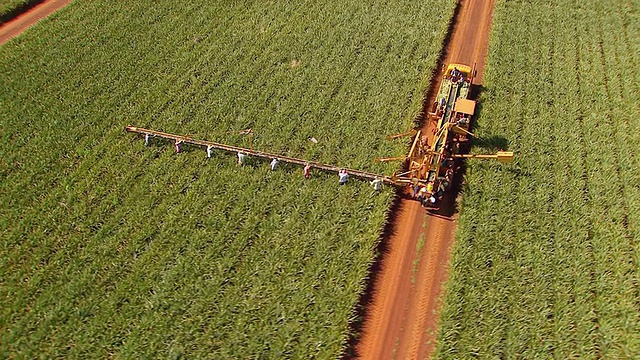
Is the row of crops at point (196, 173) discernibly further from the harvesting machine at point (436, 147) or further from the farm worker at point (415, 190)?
the farm worker at point (415, 190)

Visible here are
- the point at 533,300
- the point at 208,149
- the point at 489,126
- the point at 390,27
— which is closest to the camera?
the point at 533,300

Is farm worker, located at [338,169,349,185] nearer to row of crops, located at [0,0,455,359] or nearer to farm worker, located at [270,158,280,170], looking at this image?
row of crops, located at [0,0,455,359]

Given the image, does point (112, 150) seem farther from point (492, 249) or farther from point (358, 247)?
point (492, 249)

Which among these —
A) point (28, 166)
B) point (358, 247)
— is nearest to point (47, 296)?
point (28, 166)

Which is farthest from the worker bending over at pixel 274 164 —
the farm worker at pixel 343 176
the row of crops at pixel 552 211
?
the row of crops at pixel 552 211

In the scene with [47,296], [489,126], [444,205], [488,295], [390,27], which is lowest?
[47,296]

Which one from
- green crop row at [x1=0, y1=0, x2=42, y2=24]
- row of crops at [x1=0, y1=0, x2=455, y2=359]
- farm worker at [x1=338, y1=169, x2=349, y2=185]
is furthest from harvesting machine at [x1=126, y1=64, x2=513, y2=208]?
green crop row at [x1=0, y1=0, x2=42, y2=24]
